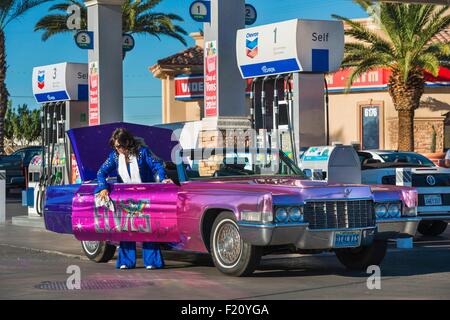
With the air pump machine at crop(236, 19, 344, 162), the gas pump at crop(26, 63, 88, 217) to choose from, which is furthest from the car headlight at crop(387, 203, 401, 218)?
the gas pump at crop(26, 63, 88, 217)

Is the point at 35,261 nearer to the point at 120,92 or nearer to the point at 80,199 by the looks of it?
the point at 80,199

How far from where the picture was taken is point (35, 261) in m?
13.6

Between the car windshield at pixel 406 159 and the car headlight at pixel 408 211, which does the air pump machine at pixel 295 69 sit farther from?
the car headlight at pixel 408 211

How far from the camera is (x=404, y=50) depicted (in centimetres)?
3434

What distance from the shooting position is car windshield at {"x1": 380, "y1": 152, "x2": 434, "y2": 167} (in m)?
19.5

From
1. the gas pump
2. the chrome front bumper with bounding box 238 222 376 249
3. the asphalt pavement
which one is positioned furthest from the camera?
the gas pump

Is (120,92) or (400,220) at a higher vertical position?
(120,92)

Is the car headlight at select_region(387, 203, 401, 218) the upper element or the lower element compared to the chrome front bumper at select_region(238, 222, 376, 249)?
upper

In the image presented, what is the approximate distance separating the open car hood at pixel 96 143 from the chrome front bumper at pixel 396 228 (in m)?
4.12

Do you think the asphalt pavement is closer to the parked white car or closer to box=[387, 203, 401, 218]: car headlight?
box=[387, 203, 401, 218]: car headlight

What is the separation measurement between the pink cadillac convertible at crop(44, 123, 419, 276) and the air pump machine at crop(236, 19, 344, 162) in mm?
5328

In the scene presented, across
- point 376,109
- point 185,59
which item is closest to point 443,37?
point 376,109
